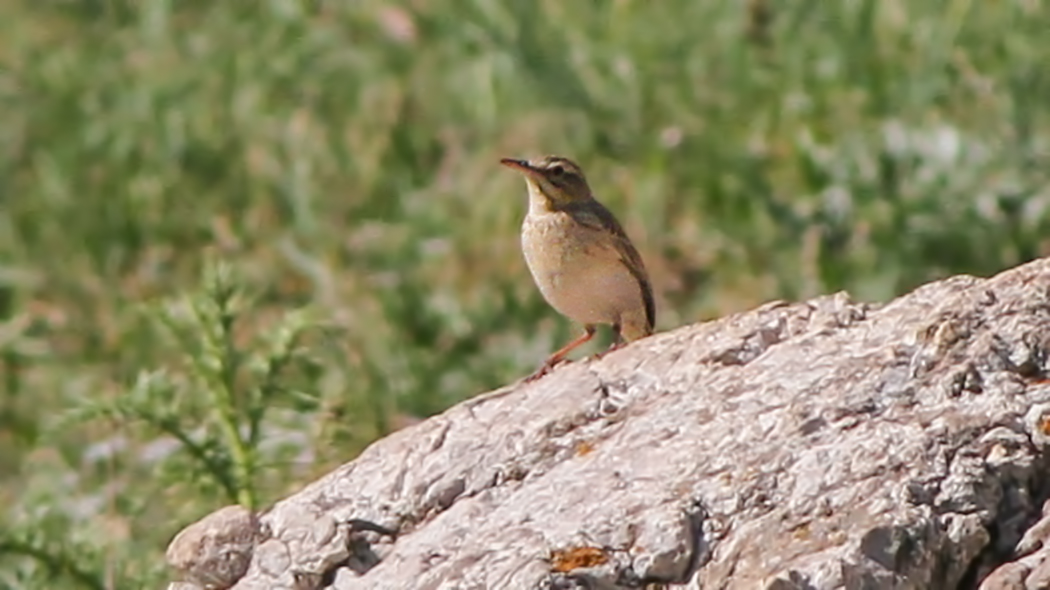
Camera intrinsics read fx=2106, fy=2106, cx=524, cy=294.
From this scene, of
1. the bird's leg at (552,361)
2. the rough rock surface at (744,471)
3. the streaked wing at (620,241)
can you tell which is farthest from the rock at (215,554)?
the streaked wing at (620,241)

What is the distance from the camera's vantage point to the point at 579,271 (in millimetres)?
7137

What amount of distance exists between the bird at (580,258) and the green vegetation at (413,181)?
91 centimetres

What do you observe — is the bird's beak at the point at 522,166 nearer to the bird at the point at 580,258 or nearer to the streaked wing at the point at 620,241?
the bird at the point at 580,258

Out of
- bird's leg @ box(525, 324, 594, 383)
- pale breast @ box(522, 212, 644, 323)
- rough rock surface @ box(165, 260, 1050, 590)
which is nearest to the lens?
rough rock surface @ box(165, 260, 1050, 590)

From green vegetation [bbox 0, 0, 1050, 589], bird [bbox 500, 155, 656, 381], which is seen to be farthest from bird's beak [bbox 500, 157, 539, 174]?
green vegetation [bbox 0, 0, 1050, 589]

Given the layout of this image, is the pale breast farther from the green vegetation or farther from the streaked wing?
the green vegetation

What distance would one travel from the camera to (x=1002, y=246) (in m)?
9.72

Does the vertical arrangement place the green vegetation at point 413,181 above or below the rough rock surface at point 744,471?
above

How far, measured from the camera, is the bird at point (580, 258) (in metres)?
7.14

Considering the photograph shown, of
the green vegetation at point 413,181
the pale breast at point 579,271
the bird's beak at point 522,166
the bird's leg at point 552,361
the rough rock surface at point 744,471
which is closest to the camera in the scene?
the rough rock surface at point 744,471

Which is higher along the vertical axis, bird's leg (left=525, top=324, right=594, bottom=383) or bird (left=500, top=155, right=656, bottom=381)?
bird (left=500, top=155, right=656, bottom=381)

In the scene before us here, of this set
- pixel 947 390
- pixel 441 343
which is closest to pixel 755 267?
pixel 441 343

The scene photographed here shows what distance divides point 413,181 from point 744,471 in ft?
25.2

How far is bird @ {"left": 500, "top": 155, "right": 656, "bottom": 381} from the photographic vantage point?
23.4ft
